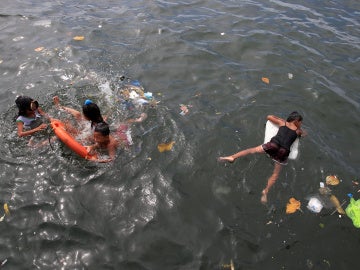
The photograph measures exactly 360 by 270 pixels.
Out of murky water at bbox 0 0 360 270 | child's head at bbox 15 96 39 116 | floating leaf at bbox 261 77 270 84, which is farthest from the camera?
floating leaf at bbox 261 77 270 84

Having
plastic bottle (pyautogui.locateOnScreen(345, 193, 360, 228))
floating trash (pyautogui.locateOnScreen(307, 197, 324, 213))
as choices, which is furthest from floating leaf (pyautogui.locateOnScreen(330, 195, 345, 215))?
floating trash (pyautogui.locateOnScreen(307, 197, 324, 213))

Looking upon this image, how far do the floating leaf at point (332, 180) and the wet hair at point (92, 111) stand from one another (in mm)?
4194

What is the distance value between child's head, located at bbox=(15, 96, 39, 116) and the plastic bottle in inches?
230

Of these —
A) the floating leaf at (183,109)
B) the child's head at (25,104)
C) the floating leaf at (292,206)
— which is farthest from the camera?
the floating leaf at (183,109)

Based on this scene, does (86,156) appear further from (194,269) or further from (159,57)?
(159,57)

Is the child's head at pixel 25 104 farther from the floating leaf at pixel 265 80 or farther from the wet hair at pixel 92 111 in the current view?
the floating leaf at pixel 265 80

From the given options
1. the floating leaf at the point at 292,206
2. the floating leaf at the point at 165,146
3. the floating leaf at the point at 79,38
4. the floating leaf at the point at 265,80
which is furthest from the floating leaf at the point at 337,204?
the floating leaf at the point at 79,38

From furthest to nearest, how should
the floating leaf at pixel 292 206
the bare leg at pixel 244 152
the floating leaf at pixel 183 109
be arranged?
the floating leaf at pixel 183 109
the bare leg at pixel 244 152
the floating leaf at pixel 292 206

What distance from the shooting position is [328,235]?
495 cm

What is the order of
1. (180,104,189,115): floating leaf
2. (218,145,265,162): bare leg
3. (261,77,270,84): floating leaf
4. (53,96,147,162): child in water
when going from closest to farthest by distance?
(53,96,147,162): child in water → (218,145,265,162): bare leg → (180,104,189,115): floating leaf → (261,77,270,84): floating leaf

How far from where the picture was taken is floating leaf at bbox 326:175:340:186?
5686 mm

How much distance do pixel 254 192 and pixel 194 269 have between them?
67.4 inches

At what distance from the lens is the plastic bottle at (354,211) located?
501cm

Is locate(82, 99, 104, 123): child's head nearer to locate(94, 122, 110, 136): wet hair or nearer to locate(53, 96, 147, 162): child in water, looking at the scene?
locate(53, 96, 147, 162): child in water
